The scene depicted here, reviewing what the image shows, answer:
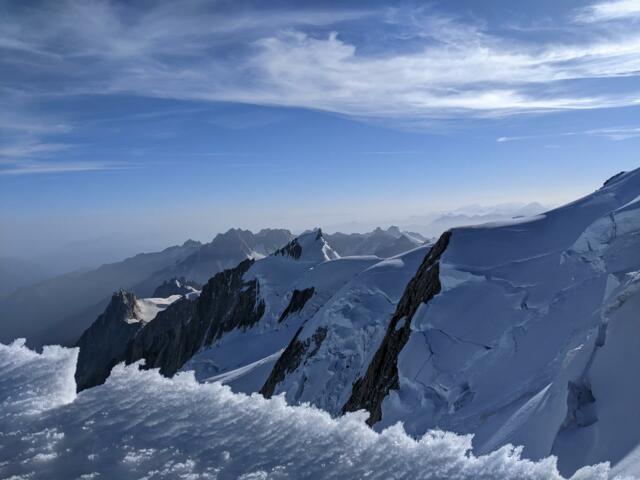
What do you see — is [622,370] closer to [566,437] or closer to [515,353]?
[566,437]

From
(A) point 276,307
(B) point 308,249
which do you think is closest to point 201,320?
(B) point 308,249

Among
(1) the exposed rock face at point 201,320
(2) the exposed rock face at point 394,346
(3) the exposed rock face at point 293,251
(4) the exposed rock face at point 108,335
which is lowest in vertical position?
(4) the exposed rock face at point 108,335

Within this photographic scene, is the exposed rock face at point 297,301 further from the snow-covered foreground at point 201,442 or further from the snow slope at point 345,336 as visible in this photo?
the snow-covered foreground at point 201,442

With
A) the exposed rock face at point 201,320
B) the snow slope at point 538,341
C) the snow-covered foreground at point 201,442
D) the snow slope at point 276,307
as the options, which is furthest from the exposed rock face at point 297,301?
the snow-covered foreground at point 201,442

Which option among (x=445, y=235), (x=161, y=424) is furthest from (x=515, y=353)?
(x=161, y=424)

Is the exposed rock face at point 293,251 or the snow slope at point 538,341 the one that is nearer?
the snow slope at point 538,341
